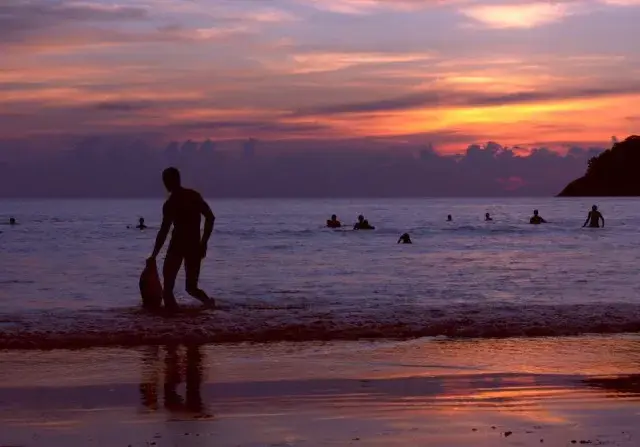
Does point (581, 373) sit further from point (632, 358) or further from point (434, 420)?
point (434, 420)

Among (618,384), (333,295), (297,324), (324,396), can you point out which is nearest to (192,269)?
(297,324)

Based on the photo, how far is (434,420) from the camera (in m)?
6.18

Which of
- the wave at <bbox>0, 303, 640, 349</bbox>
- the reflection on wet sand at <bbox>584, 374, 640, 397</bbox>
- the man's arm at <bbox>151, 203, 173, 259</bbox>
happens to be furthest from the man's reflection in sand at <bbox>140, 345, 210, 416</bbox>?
the reflection on wet sand at <bbox>584, 374, 640, 397</bbox>

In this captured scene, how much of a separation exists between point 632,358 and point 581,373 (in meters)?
1.34

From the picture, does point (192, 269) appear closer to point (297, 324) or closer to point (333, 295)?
point (297, 324)

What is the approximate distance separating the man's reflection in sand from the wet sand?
0.05 ft

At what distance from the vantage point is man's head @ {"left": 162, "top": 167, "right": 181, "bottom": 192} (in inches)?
456

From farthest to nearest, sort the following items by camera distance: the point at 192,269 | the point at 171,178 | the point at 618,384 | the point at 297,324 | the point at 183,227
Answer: the point at 297,324 < the point at 192,269 < the point at 183,227 < the point at 171,178 < the point at 618,384

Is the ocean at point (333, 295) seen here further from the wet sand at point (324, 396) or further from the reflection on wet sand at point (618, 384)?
the reflection on wet sand at point (618, 384)

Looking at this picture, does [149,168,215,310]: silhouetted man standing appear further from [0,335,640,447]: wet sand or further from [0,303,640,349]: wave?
[0,335,640,447]: wet sand

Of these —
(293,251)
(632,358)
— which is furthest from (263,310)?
(293,251)

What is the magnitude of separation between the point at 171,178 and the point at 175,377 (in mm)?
4143

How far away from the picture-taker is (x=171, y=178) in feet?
38.0

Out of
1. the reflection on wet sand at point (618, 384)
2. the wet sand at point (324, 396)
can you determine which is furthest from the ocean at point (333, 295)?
the reflection on wet sand at point (618, 384)
